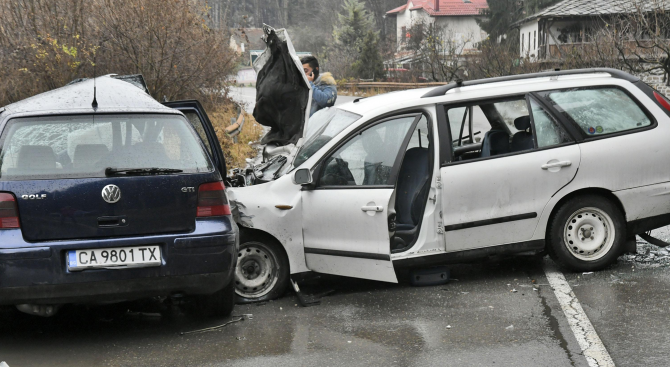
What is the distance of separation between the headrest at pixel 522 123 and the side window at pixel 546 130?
0.57 feet

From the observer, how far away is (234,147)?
52.7 feet

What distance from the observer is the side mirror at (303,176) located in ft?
20.3

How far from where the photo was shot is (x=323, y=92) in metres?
9.61

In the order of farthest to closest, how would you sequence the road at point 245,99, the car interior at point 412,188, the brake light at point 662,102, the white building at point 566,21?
1. the white building at point 566,21
2. the road at point 245,99
3. the brake light at point 662,102
4. the car interior at point 412,188

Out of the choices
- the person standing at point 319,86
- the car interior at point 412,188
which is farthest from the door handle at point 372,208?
the person standing at point 319,86

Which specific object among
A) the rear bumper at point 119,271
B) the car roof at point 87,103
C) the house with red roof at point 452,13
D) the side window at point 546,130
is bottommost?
the rear bumper at point 119,271

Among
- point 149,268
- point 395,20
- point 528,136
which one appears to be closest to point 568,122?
point 528,136

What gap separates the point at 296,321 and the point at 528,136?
263 cm

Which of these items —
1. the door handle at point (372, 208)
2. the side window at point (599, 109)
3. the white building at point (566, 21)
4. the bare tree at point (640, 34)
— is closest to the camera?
the door handle at point (372, 208)

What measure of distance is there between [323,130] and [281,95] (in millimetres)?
1886

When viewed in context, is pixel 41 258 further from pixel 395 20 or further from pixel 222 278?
pixel 395 20

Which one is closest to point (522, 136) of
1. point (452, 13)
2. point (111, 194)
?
point (111, 194)

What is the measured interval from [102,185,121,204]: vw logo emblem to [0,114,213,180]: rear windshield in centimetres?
11

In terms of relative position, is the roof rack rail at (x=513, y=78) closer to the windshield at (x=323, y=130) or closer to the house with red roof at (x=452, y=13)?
the windshield at (x=323, y=130)
